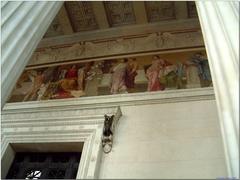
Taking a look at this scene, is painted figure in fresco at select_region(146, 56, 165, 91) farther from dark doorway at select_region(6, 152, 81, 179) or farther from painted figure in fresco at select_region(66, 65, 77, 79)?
dark doorway at select_region(6, 152, 81, 179)

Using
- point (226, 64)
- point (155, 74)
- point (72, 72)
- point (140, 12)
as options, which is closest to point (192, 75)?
point (155, 74)

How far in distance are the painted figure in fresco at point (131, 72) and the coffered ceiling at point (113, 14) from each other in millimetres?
1266

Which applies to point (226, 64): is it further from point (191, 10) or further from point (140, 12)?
point (140, 12)

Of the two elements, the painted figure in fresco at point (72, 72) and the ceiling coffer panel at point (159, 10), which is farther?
the ceiling coffer panel at point (159, 10)

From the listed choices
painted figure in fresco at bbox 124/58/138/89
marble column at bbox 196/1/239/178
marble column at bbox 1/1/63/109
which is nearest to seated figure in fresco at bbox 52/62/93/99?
painted figure in fresco at bbox 124/58/138/89

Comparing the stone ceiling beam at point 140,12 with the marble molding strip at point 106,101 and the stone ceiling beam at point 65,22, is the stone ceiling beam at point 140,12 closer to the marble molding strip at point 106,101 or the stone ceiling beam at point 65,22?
the stone ceiling beam at point 65,22

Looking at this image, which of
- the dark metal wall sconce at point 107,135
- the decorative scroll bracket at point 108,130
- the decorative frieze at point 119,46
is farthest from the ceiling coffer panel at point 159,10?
the dark metal wall sconce at point 107,135

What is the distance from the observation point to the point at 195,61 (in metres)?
6.32

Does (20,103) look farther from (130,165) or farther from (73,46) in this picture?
(130,165)

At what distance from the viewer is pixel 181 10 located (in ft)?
24.1

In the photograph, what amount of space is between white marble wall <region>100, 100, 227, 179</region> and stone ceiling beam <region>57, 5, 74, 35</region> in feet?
10.1

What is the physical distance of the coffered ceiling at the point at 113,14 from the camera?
7379 millimetres

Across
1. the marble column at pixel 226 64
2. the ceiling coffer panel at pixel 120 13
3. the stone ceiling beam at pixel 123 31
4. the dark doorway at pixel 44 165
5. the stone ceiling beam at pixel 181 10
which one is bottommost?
the marble column at pixel 226 64

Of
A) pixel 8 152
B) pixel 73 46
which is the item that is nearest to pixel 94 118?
pixel 8 152
